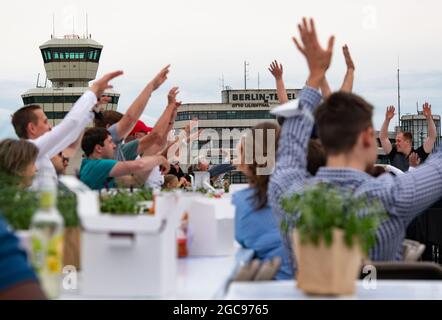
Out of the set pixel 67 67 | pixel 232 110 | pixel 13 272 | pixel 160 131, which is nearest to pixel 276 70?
pixel 160 131

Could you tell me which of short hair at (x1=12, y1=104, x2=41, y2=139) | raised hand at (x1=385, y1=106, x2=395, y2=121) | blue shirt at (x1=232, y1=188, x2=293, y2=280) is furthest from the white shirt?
raised hand at (x1=385, y1=106, x2=395, y2=121)

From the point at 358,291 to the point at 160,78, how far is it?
4.28m

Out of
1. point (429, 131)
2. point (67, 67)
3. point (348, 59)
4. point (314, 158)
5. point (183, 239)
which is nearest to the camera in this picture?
point (183, 239)

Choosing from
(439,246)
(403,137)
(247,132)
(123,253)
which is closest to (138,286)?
(123,253)

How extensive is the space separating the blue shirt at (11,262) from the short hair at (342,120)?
5.66 feet

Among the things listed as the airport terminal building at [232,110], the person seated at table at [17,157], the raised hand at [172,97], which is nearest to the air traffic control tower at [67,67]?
the airport terminal building at [232,110]

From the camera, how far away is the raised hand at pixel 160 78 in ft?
22.7

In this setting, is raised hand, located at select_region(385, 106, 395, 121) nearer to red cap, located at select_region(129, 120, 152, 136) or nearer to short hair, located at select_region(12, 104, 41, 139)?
red cap, located at select_region(129, 120, 152, 136)

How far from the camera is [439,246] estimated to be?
28.9 feet

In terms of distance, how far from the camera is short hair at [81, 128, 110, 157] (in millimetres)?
6625

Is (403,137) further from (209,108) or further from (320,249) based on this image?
(209,108)

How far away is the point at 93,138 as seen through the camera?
6.67 m

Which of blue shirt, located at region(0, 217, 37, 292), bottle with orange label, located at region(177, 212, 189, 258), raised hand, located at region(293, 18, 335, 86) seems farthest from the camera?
bottle with orange label, located at region(177, 212, 189, 258)

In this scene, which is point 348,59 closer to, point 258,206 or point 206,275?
point 258,206
